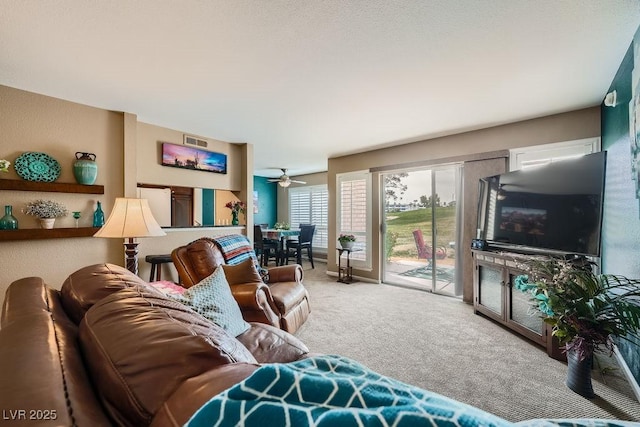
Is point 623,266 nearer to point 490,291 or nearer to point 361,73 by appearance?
point 490,291

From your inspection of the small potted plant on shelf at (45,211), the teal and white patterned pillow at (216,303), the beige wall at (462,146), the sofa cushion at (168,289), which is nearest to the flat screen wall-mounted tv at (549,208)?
the beige wall at (462,146)

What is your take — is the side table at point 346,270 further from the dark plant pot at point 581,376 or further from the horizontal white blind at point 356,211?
the dark plant pot at point 581,376

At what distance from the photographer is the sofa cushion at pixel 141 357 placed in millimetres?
585

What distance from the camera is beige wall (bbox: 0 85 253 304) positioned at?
8.83 ft

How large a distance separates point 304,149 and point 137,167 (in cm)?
260

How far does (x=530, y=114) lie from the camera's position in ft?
10.6

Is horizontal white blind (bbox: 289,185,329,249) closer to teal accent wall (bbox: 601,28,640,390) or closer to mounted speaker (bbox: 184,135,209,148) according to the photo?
mounted speaker (bbox: 184,135,209,148)

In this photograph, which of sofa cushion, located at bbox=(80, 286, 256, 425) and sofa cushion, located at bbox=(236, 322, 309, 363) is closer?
sofa cushion, located at bbox=(80, 286, 256, 425)

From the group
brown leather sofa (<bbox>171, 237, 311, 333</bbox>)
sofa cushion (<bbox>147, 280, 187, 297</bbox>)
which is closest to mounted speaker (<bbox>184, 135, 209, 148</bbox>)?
brown leather sofa (<bbox>171, 237, 311, 333</bbox>)

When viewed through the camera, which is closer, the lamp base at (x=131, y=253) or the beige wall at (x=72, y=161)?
the lamp base at (x=131, y=253)

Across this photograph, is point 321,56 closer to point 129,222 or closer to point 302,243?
point 129,222

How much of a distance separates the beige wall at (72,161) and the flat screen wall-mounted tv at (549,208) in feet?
13.2

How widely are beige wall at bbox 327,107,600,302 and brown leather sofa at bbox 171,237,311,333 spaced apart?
8.18 feet

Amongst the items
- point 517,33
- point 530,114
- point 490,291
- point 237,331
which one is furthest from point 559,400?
point 530,114
